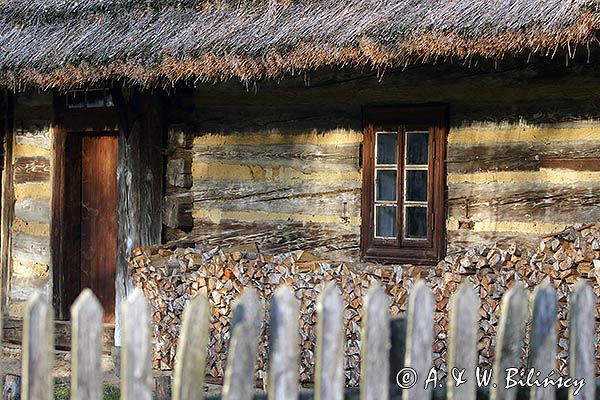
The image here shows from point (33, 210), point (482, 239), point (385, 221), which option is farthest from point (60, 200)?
point (482, 239)

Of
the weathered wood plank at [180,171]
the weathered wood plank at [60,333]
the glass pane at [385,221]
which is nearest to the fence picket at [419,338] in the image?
the glass pane at [385,221]

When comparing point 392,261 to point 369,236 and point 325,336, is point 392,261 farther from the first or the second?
point 325,336

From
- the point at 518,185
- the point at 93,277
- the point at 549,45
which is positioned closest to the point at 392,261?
the point at 518,185

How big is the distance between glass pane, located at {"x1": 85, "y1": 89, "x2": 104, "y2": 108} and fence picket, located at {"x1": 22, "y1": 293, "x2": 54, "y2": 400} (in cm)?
686

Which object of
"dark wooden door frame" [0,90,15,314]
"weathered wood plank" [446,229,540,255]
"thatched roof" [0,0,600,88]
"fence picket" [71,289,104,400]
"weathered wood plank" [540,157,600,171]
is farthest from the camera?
"dark wooden door frame" [0,90,15,314]

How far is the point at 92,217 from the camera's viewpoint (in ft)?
33.1

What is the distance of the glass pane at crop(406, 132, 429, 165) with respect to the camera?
795cm

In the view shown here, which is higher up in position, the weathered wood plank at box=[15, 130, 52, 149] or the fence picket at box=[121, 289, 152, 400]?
the weathered wood plank at box=[15, 130, 52, 149]

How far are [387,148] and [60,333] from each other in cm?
363

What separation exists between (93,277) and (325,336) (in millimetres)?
7428

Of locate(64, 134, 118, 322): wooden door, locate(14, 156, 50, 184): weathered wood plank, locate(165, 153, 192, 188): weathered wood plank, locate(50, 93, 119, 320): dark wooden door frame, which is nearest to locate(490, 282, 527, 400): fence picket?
locate(165, 153, 192, 188): weathered wood plank

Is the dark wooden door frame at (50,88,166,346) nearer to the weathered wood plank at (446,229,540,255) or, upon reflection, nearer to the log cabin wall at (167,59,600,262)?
the log cabin wall at (167,59,600,262)

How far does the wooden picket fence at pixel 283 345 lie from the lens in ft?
9.37

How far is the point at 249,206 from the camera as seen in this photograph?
888 cm
